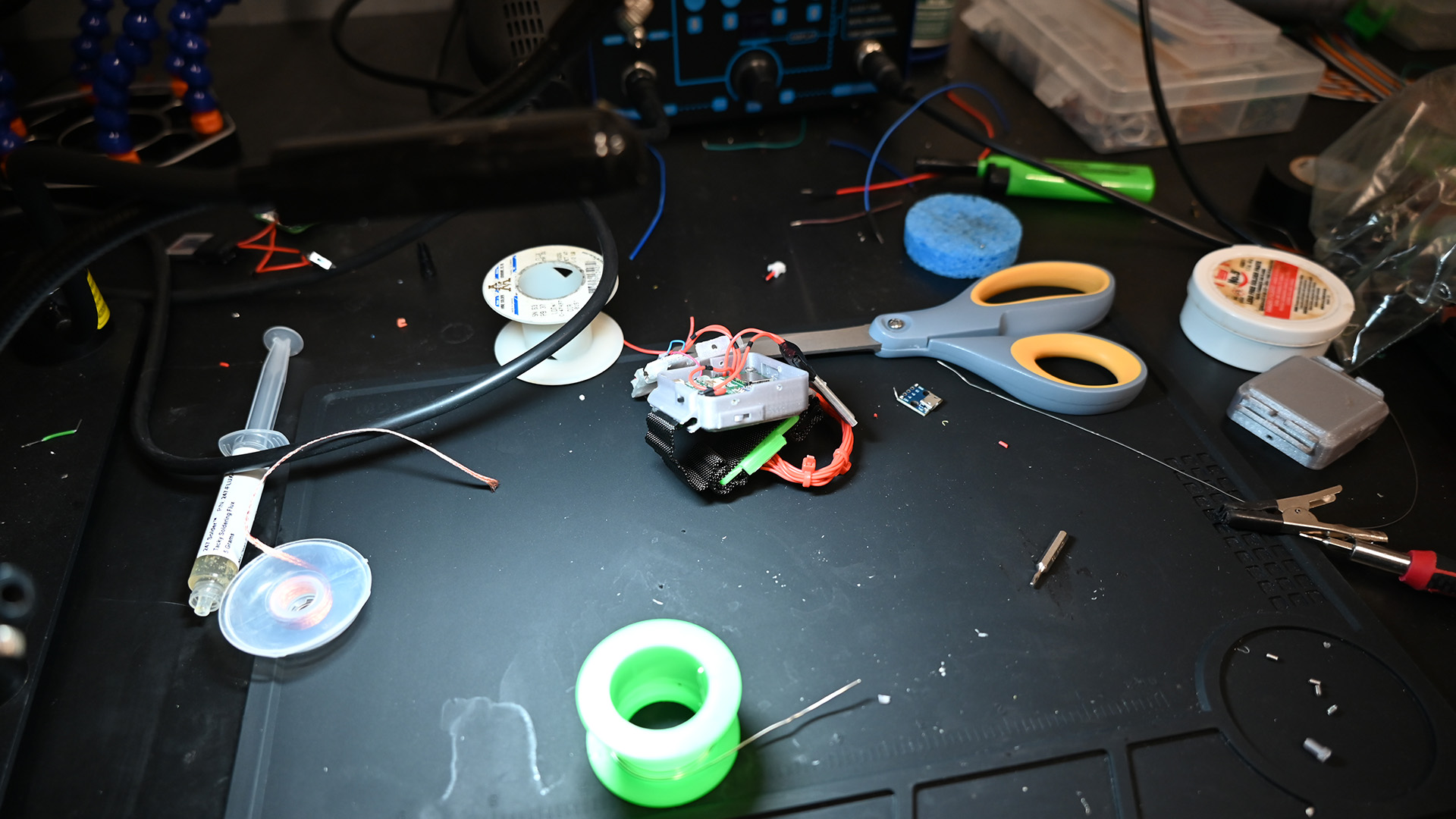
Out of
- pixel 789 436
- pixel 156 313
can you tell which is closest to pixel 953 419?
pixel 789 436

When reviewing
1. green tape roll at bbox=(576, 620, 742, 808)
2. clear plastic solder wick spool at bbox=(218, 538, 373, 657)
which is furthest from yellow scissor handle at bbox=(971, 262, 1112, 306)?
clear plastic solder wick spool at bbox=(218, 538, 373, 657)

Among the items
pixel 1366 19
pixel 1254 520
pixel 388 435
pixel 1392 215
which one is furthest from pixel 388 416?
pixel 1366 19

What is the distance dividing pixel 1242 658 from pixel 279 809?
0.56 meters

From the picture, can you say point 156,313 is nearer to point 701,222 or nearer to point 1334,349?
point 701,222

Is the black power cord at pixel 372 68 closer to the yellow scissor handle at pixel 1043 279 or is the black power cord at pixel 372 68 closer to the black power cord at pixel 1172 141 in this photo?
the yellow scissor handle at pixel 1043 279

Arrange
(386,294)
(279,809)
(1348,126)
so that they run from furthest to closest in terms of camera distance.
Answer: (1348,126)
(386,294)
(279,809)

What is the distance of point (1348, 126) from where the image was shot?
0.96 meters

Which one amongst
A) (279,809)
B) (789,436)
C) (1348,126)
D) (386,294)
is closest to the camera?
(279,809)

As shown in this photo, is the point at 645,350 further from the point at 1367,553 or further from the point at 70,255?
the point at 1367,553

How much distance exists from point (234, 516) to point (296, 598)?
0.08 m

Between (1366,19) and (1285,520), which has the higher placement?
(1366,19)

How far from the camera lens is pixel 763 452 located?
595 mm

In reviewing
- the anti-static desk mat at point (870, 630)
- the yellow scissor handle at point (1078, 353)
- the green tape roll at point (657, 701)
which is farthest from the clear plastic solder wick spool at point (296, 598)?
the yellow scissor handle at point (1078, 353)

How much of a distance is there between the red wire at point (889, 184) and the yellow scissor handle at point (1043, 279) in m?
0.19
